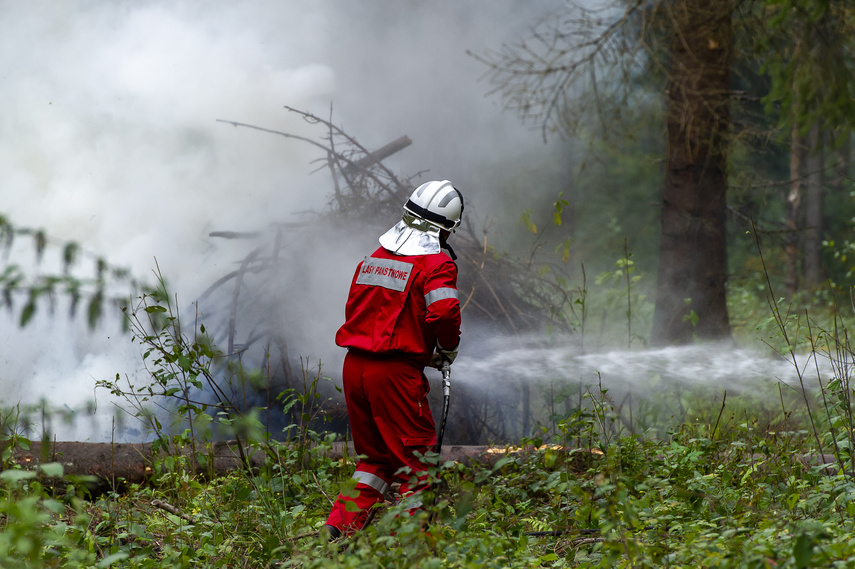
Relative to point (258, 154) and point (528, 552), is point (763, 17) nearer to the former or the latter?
point (258, 154)

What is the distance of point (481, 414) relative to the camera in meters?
6.14

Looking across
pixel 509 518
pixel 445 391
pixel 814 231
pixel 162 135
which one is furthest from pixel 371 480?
pixel 814 231

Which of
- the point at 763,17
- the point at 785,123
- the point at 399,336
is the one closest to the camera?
the point at 399,336

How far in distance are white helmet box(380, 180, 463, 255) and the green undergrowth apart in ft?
3.75

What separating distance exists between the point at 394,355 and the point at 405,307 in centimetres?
26

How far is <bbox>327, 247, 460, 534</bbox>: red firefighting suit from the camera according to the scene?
3758 mm

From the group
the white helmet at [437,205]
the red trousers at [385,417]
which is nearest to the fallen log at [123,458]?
the red trousers at [385,417]

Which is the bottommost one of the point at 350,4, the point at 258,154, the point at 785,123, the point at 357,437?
the point at 357,437

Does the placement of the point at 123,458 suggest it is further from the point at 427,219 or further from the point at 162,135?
the point at 162,135

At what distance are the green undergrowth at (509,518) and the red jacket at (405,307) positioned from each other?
622mm

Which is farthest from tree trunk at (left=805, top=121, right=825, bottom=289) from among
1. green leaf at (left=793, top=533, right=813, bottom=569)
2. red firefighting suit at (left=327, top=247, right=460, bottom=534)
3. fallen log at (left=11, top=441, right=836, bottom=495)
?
green leaf at (left=793, top=533, right=813, bottom=569)

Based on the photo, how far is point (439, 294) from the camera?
12.2 ft

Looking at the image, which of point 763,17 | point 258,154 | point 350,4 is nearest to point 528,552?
point 258,154

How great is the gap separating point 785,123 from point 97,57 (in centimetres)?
618
